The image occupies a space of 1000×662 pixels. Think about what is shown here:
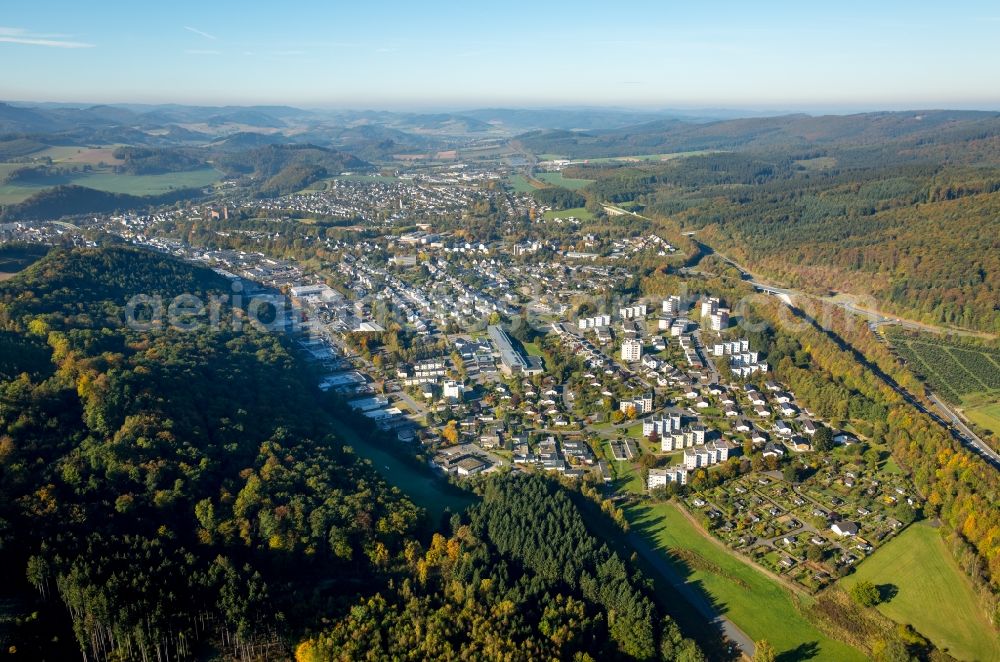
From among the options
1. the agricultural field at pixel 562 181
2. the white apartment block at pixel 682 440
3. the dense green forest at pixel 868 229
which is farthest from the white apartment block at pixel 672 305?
the agricultural field at pixel 562 181

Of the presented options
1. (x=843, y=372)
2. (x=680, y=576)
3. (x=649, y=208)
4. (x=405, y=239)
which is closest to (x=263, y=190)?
(x=405, y=239)

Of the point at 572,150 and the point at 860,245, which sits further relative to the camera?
the point at 572,150

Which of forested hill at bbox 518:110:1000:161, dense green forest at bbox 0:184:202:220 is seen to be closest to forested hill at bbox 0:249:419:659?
dense green forest at bbox 0:184:202:220

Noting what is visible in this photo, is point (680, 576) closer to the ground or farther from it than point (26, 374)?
closer to the ground

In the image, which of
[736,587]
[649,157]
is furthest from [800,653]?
[649,157]

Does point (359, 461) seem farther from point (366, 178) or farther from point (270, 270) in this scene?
point (366, 178)

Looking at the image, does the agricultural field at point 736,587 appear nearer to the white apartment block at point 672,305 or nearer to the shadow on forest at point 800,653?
the shadow on forest at point 800,653

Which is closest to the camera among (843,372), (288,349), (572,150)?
(843,372)

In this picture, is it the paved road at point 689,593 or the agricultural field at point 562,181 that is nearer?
the paved road at point 689,593
